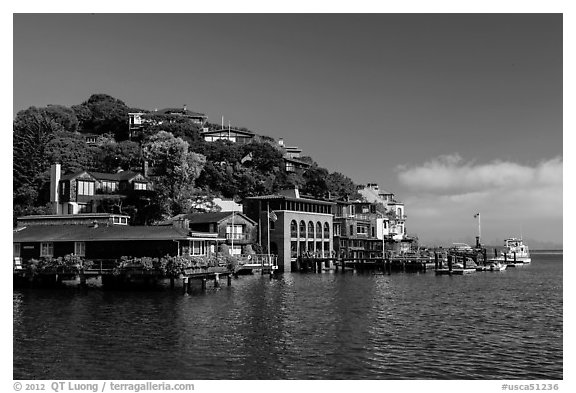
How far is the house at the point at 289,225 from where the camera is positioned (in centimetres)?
10356

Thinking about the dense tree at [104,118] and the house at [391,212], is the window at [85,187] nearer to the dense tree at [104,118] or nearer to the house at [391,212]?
the dense tree at [104,118]

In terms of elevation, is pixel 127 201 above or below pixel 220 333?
above

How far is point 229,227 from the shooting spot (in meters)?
93.6

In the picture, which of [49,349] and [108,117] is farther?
[108,117]

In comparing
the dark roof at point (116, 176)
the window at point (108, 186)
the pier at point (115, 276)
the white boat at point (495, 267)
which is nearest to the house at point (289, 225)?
the dark roof at point (116, 176)

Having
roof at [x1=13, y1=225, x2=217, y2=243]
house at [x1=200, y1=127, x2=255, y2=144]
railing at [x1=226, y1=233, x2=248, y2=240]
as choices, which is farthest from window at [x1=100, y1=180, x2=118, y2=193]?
house at [x1=200, y1=127, x2=255, y2=144]

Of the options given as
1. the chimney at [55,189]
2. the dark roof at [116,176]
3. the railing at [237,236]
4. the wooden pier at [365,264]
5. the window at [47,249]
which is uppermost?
the dark roof at [116,176]

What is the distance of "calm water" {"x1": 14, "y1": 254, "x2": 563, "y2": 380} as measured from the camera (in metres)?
28.0

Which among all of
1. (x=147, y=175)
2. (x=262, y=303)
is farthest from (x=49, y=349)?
(x=147, y=175)

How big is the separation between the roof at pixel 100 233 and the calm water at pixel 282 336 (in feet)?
22.3

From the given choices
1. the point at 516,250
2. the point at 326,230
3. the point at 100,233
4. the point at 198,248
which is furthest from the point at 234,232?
the point at 516,250
